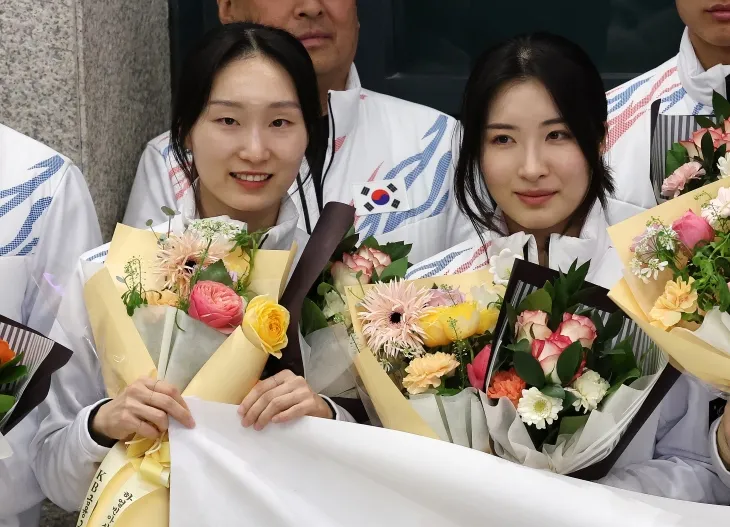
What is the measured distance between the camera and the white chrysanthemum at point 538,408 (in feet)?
6.15

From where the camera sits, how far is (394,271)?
226cm

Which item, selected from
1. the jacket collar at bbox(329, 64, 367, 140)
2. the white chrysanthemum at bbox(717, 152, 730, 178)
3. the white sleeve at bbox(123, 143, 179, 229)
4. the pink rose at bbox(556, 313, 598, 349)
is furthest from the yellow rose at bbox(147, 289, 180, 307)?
the jacket collar at bbox(329, 64, 367, 140)

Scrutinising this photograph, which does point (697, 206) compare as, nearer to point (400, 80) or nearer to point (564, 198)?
point (564, 198)

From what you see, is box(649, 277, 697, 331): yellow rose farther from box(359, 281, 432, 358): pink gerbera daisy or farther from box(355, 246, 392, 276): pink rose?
box(355, 246, 392, 276): pink rose

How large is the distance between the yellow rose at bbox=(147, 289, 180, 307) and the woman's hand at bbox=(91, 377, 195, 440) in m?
0.14

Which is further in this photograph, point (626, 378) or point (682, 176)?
point (682, 176)

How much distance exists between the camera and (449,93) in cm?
381

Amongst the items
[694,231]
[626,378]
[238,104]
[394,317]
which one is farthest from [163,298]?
[694,231]

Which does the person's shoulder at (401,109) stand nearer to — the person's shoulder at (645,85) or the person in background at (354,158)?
the person in background at (354,158)

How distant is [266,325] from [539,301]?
47 centimetres

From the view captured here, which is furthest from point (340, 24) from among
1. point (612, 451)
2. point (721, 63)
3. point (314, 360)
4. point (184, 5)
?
point (612, 451)

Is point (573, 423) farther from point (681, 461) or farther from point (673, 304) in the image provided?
point (681, 461)

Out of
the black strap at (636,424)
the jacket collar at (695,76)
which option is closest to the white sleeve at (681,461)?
the black strap at (636,424)

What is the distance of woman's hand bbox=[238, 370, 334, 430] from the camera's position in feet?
6.66
